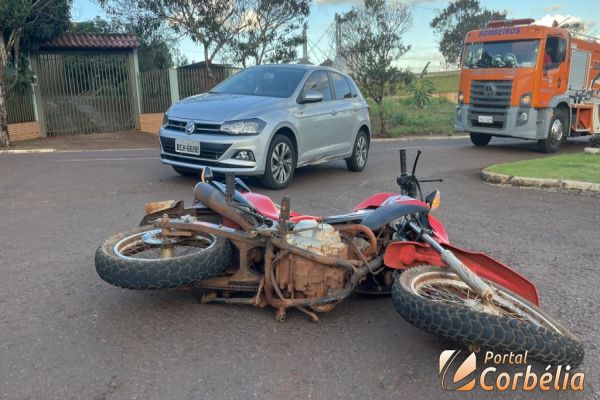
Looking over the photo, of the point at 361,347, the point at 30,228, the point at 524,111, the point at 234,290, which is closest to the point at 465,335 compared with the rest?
the point at 361,347

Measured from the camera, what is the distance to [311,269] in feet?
11.3

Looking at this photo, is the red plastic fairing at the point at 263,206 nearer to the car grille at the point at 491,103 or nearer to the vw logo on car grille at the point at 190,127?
the vw logo on car grille at the point at 190,127

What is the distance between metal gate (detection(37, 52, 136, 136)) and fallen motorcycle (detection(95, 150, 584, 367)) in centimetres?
1672

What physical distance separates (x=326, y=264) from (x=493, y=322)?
3.44 ft

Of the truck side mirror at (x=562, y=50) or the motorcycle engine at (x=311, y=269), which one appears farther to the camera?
the truck side mirror at (x=562, y=50)

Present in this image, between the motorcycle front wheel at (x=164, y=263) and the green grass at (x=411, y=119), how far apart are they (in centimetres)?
1829

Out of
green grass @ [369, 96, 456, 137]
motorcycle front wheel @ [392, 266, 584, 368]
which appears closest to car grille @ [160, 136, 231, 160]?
motorcycle front wheel @ [392, 266, 584, 368]

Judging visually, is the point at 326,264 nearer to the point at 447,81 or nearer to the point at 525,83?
the point at 525,83

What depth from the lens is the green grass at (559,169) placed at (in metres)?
8.84

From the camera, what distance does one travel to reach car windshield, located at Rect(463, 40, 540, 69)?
13.6 m

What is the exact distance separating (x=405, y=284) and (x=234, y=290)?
3.69 feet

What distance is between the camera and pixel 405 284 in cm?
317

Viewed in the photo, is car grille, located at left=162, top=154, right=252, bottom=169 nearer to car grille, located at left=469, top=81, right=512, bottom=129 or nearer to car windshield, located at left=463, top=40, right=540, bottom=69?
car grille, located at left=469, top=81, right=512, bottom=129

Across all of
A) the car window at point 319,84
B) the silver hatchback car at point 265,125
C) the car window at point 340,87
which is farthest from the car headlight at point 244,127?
the car window at point 340,87
